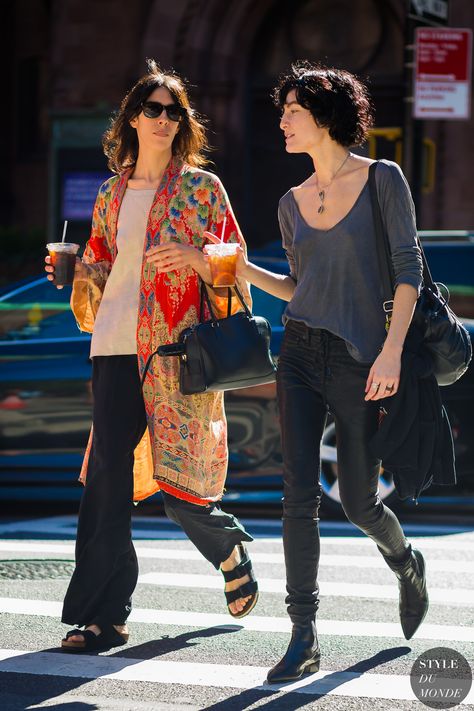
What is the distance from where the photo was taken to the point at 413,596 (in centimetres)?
522

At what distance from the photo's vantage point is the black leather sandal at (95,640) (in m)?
5.20

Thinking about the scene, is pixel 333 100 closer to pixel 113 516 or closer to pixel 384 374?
pixel 384 374

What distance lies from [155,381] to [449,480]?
1075mm

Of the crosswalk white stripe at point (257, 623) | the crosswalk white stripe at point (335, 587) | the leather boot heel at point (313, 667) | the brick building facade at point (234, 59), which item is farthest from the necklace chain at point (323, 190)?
the brick building facade at point (234, 59)

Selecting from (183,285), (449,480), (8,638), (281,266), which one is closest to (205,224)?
(183,285)

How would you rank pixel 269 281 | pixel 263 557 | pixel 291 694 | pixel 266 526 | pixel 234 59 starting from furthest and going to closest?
pixel 234 59 < pixel 266 526 < pixel 263 557 < pixel 269 281 < pixel 291 694

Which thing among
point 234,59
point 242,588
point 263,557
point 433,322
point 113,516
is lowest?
point 263,557

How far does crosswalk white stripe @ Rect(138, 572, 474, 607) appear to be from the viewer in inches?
248

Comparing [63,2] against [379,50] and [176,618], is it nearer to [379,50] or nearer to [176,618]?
[379,50]

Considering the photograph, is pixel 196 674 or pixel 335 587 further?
pixel 335 587

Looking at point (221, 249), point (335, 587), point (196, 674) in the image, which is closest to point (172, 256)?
point (221, 249)

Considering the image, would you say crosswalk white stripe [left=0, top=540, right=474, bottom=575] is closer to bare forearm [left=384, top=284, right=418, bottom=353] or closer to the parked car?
the parked car

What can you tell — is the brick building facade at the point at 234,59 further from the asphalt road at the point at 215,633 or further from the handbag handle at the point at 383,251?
the handbag handle at the point at 383,251

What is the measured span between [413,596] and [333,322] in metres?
1.06
